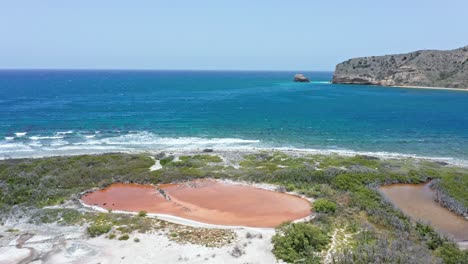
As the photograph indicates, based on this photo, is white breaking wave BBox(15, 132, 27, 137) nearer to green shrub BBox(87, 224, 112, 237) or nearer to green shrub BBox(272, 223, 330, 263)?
green shrub BBox(87, 224, 112, 237)

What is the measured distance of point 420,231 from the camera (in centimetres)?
2333

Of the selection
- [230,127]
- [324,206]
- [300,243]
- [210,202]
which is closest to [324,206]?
[324,206]

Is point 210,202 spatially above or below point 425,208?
below

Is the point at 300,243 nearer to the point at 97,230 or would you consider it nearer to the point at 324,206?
the point at 324,206

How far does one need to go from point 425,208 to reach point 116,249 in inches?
1078

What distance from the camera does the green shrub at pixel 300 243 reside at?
2000cm

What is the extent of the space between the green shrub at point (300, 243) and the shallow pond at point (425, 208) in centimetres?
1060

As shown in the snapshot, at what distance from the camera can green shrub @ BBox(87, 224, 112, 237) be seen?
23.2 meters

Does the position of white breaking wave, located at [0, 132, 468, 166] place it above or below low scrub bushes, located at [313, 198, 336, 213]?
below

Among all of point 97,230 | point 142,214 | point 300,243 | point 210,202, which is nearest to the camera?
point 300,243

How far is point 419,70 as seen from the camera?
16162cm

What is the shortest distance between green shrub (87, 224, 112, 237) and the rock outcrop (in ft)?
564

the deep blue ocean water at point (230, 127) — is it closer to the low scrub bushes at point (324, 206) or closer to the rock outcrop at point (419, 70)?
the low scrub bushes at point (324, 206)

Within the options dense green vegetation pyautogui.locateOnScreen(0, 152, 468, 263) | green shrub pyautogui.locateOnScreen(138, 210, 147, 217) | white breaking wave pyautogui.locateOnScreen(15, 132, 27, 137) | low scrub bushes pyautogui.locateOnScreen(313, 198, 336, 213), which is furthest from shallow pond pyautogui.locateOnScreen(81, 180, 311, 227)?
white breaking wave pyautogui.locateOnScreen(15, 132, 27, 137)
